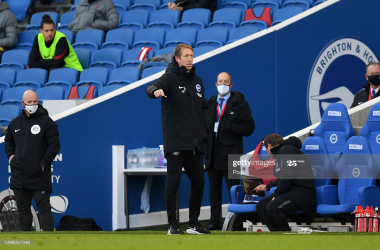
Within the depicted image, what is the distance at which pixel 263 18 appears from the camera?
1056 cm

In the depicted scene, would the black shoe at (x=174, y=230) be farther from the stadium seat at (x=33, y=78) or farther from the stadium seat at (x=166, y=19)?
the stadium seat at (x=166, y=19)

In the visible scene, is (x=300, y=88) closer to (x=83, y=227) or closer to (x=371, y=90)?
(x=371, y=90)

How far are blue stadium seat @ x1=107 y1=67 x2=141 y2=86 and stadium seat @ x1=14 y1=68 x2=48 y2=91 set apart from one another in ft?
4.01

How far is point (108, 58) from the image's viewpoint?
10930mm

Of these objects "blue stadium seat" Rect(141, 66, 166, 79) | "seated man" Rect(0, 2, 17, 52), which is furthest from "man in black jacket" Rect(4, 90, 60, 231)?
"seated man" Rect(0, 2, 17, 52)

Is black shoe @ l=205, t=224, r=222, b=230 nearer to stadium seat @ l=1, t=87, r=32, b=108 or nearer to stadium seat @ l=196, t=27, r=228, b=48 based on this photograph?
stadium seat @ l=196, t=27, r=228, b=48

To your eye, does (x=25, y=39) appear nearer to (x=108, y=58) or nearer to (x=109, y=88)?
(x=108, y=58)

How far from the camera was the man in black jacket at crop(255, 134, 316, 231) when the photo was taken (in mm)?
6789

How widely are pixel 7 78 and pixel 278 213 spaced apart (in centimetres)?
603

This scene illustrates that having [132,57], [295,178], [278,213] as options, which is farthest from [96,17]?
[278,213]

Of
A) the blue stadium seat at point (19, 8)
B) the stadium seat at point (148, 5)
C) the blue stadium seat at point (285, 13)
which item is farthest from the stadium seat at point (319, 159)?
the blue stadium seat at point (19, 8)

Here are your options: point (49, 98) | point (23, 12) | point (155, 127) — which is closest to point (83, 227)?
point (155, 127)

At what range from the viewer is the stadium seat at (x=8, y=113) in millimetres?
9953

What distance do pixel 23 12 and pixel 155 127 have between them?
5729 millimetres
